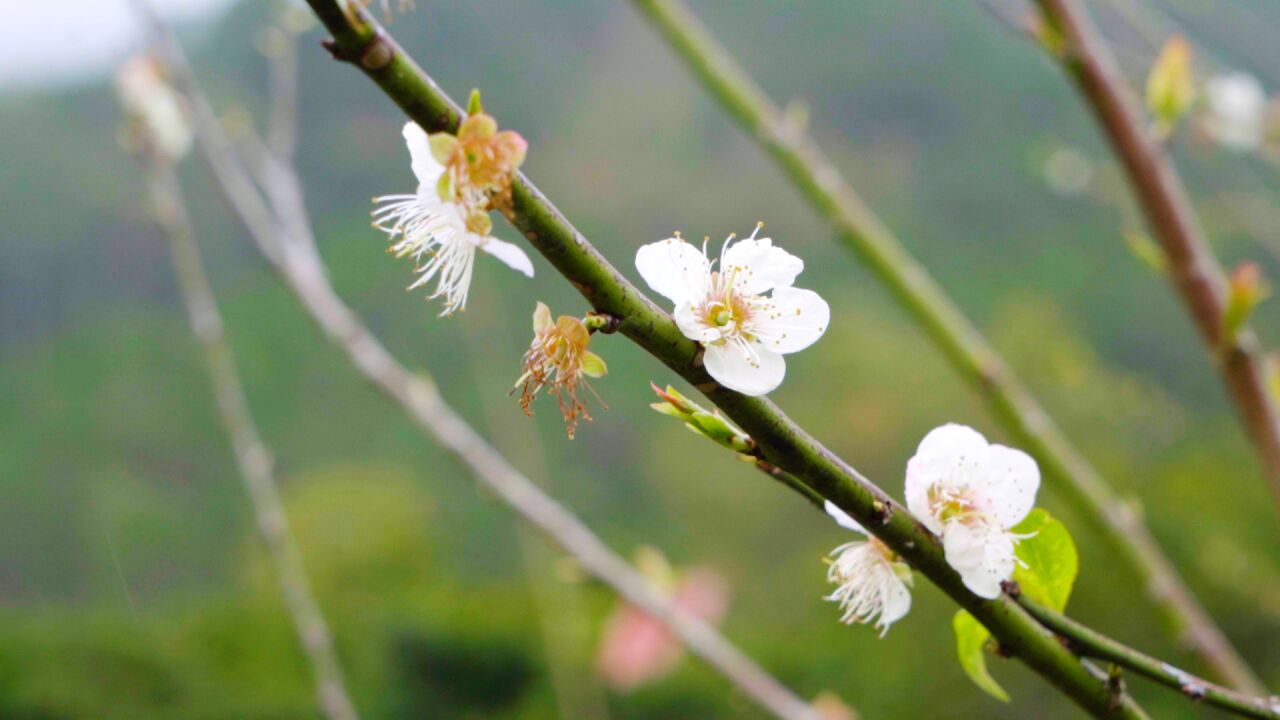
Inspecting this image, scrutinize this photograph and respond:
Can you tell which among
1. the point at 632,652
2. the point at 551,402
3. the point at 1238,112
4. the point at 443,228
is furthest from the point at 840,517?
the point at 632,652

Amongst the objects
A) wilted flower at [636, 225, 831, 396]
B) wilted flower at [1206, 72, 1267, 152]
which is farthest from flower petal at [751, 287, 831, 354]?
wilted flower at [1206, 72, 1267, 152]

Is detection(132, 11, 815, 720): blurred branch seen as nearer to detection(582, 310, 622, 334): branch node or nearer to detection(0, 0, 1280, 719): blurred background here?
detection(582, 310, 622, 334): branch node

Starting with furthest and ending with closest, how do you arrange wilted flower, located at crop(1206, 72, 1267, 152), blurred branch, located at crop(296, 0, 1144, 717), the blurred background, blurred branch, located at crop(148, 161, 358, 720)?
1. the blurred background
2. wilted flower, located at crop(1206, 72, 1267, 152)
3. blurred branch, located at crop(148, 161, 358, 720)
4. blurred branch, located at crop(296, 0, 1144, 717)

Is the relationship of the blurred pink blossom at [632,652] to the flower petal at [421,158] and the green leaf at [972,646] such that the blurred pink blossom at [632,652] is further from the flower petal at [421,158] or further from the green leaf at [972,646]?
the flower petal at [421,158]

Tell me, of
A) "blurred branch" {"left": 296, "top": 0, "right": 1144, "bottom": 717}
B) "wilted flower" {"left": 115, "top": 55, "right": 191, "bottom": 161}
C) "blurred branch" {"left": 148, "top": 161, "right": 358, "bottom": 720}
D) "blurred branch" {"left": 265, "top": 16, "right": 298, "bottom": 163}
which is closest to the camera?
"blurred branch" {"left": 296, "top": 0, "right": 1144, "bottom": 717}

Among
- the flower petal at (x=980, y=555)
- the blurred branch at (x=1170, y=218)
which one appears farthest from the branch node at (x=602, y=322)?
the blurred branch at (x=1170, y=218)

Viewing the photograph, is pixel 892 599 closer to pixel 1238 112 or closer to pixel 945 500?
pixel 945 500

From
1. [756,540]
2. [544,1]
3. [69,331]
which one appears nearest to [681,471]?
[756,540]
